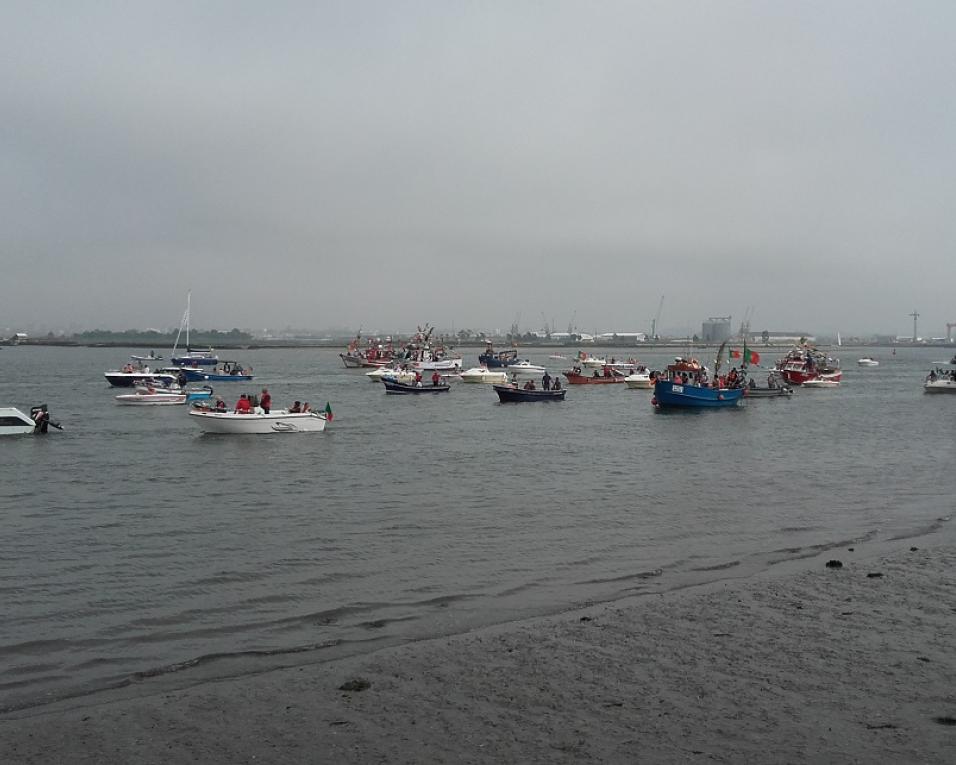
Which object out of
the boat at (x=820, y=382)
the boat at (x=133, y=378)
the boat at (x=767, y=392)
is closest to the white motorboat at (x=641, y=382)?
the boat at (x=767, y=392)

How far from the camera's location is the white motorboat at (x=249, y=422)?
3706 centimetres

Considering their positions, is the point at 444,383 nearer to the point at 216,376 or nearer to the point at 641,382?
the point at 641,382

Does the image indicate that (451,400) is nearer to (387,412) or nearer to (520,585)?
(387,412)

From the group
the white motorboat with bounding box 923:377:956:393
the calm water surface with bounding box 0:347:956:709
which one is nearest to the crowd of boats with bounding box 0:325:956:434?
the white motorboat with bounding box 923:377:956:393

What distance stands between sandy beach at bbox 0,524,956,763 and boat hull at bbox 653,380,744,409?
4165 cm

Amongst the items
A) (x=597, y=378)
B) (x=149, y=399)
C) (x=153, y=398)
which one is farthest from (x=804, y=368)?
(x=149, y=399)

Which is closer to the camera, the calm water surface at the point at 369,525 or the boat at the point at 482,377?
the calm water surface at the point at 369,525

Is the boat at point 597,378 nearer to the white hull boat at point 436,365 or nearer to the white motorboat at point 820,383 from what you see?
the white hull boat at point 436,365

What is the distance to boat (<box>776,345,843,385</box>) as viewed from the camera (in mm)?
82375

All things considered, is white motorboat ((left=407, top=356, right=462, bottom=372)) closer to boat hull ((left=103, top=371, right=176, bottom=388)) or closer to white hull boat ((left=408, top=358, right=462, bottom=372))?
white hull boat ((left=408, top=358, right=462, bottom=372))

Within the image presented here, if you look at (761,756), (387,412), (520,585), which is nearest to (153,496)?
(520,585)

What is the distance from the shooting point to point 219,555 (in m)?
16.8

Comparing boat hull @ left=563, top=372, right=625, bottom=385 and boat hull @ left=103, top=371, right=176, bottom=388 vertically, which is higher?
boat hull @ left=103, top=371, right=176, bottom=388

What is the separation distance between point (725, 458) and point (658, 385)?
22.1 m
